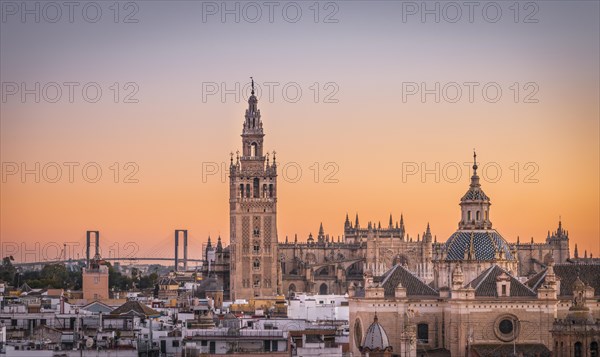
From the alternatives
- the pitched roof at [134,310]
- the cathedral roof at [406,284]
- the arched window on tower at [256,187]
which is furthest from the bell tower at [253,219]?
the cathedral roof at [406,284]

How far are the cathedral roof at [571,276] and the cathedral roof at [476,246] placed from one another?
8.46ft

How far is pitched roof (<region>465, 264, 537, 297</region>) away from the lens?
10706 centimetres

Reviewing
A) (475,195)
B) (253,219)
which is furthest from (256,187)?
(475,195)

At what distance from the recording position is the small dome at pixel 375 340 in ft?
334

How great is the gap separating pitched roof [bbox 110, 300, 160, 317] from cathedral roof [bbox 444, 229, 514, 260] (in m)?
26.8

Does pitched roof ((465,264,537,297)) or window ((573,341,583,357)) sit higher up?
pitched roof ((465,264,537,297))

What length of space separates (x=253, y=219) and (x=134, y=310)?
55491mm

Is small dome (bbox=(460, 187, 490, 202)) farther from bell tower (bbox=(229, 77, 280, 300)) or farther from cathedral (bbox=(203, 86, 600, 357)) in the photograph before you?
bell tower (bbox=(229, 77, 280, 300))

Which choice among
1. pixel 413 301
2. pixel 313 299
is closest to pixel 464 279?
pixel 413 301

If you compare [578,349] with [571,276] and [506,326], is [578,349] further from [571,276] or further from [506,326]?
[571,276]

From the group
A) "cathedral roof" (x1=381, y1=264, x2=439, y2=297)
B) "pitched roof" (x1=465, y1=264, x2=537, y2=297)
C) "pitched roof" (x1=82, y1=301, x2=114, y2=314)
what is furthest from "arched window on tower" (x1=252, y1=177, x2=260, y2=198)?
"pitched roof" (x1=465, y1=264, x2=537, y2=297)

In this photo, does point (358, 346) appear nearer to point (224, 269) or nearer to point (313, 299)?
point (313, 299)

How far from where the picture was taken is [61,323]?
124250 mm

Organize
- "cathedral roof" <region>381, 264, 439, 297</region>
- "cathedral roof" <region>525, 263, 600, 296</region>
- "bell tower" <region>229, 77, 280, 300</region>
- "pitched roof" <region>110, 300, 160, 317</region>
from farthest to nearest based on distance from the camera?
"bell tower" <region>229, 77, 280, 300</region> < "pitched roof" <region>110, 300, 160, 317</region> < "cathedral roof" <region>525, 263, 600, 296</region> < "cathedral roof" <region>381, 264, 439, 297</region>
